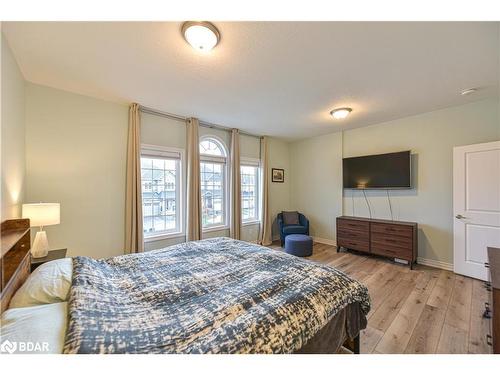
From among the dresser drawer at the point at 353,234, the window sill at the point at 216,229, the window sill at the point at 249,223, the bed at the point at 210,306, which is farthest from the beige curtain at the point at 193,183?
the dresser drawer at the point at 353,234

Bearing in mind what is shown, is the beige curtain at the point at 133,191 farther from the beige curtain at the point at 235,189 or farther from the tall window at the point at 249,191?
the tall window at the point at 249,191

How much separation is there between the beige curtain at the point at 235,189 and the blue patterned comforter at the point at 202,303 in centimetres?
228

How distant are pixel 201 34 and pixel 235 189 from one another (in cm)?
290

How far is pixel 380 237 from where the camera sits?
3.61 meters

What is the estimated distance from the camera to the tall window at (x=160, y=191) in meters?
3.34

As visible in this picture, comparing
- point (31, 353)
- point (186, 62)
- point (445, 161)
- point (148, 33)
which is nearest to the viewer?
point (31, 353)

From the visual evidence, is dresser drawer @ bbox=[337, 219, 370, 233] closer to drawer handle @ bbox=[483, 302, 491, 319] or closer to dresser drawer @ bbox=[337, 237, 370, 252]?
dresser drawer @ bbox=[337, 237, 370, 252]

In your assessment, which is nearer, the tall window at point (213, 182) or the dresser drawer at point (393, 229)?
the dresser drawer at point (393, 229)

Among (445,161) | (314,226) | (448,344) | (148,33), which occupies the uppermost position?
(148,33)
